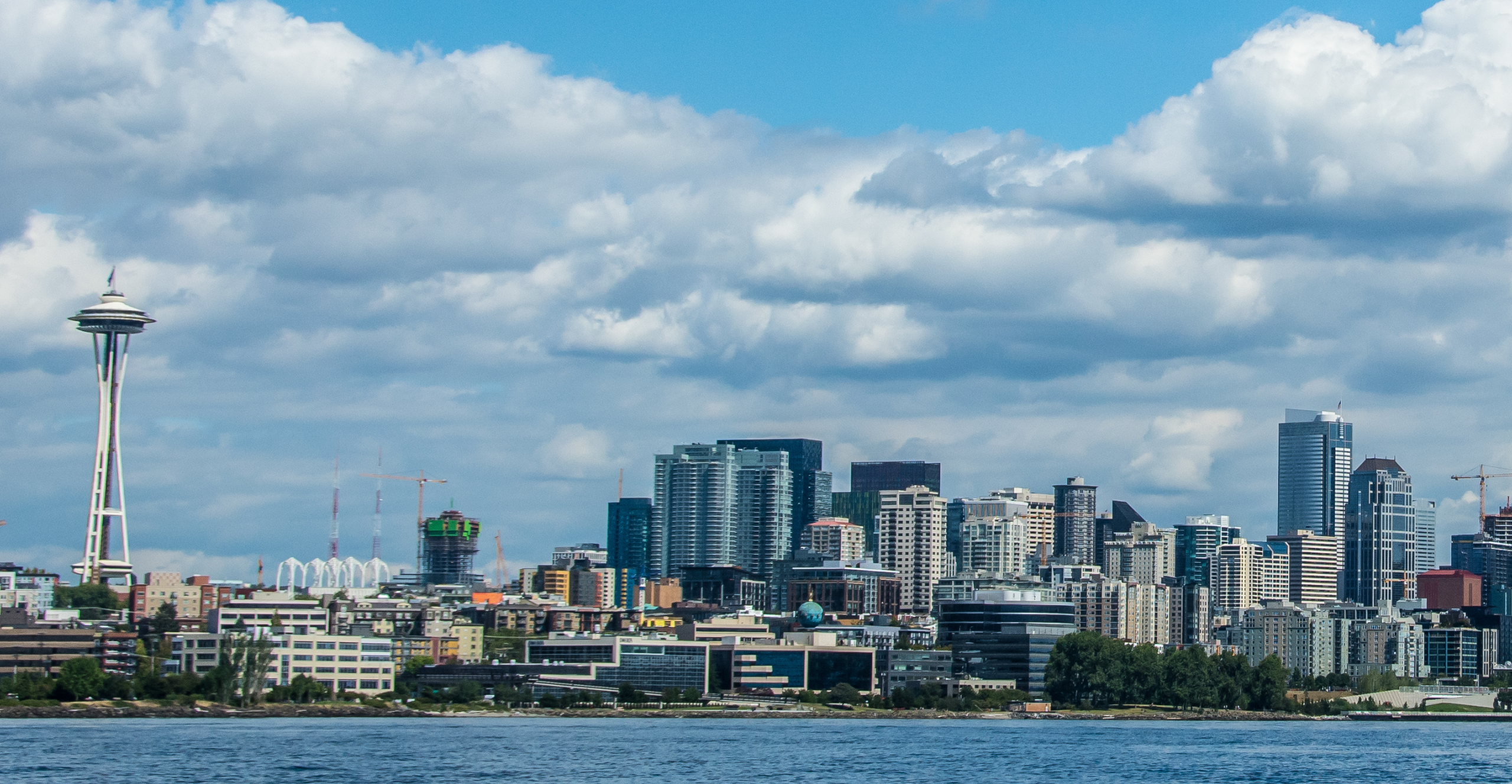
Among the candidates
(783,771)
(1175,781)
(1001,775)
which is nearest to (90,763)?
(783,771)

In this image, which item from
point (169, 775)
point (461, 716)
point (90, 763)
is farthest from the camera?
point (461, 716)

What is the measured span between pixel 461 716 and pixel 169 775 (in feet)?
305

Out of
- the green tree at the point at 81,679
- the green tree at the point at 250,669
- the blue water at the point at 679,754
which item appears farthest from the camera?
the green tree at the point at 250,669

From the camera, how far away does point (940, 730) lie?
185 meters

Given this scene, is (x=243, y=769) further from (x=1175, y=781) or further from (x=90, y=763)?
(x=1175, y=781)

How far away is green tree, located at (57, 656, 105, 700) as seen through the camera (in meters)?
185

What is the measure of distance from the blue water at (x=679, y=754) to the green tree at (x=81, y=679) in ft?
42.5

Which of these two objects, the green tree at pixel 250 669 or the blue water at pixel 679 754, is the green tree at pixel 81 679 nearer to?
the green tree at pixel 250 669

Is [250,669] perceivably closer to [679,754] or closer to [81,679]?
[81,679]

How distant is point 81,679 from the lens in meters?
186

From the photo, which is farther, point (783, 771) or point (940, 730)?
point (940, 730)

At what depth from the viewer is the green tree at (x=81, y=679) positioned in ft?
607

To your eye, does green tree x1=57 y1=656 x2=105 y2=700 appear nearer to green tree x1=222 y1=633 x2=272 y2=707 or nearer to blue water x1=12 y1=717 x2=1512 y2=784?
green tree x1=222 y1=633 x2=272 y2=707

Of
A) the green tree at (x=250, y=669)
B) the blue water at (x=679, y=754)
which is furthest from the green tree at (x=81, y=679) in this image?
the blue water at (x=679, y=754)
